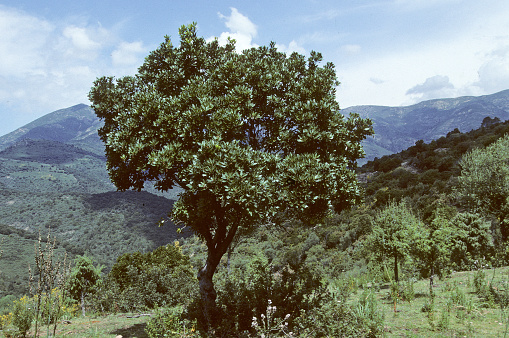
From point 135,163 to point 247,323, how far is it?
7.04 meters

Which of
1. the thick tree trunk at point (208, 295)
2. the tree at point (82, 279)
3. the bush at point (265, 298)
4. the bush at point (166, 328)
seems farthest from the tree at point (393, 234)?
the tree at point (82, 279)

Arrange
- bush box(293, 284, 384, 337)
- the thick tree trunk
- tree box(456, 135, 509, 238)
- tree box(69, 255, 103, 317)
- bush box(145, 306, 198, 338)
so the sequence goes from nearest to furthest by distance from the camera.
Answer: bush box(293, 284, 384, 337) → bush box(145, 306, 198, 338) → the thick tree trunk → tree box(69, 255, 103, 317) → tree box(456, 135, 509, 238)

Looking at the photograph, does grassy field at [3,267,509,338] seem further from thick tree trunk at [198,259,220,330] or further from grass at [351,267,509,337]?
thick tree trunk at [198,259,220,330]

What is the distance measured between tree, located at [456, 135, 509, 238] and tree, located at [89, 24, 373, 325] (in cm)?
2880

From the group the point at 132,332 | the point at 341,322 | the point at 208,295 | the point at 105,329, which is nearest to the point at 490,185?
the point at 341,322

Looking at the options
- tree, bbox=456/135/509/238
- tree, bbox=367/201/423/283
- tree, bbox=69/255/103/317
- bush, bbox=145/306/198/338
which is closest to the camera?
bush, bbox=145/306/198/338

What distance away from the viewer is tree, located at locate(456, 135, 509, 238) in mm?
30831

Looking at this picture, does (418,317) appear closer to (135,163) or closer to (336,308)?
(336,308)

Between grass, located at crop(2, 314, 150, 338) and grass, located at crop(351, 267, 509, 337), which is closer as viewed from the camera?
grass, located at crop(351, 267, 509, 337)

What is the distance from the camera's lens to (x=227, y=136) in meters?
9.48

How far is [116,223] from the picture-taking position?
168875 millimetres

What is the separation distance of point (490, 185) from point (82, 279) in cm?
4431

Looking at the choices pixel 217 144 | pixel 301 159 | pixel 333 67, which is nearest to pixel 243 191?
pixel 217 144

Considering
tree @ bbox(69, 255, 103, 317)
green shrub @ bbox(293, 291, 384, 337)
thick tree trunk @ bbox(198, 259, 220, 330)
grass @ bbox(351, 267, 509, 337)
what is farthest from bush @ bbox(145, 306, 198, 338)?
tree @ bbox(69, 255, 103, 317)
